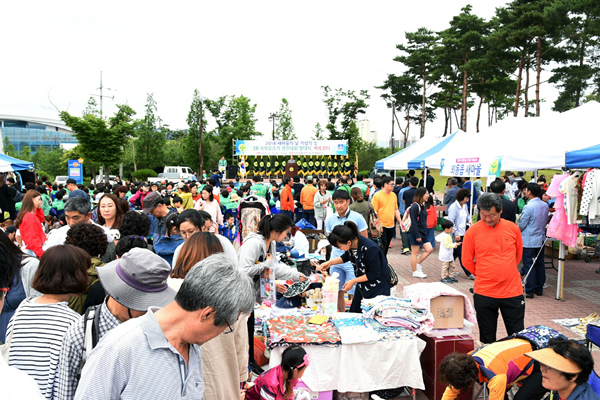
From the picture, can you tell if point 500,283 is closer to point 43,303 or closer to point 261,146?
point 43,303

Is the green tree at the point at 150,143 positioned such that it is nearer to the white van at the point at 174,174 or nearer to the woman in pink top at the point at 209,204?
the white van at the point at 174,174

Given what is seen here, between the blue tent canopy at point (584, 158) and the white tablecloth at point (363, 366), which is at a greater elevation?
the blue tent canopy at point (584, 158)

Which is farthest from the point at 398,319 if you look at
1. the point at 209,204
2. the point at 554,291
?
the point at 209,204

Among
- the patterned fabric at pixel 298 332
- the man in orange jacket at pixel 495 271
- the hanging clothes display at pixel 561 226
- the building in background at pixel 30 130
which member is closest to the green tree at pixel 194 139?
the hanging clothes display at pixel 561 226

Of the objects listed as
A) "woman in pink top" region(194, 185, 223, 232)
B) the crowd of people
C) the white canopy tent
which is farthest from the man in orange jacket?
the white canopy tent

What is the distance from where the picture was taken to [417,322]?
147 inches

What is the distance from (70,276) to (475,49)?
108 feet

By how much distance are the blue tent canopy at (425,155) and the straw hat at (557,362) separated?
404 inches

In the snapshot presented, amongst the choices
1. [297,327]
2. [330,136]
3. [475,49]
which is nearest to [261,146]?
[330,136]

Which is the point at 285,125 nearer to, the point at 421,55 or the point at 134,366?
the point at 421,55

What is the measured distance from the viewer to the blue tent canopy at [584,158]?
17.4ft

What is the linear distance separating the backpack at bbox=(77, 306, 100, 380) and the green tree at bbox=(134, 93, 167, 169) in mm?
39956

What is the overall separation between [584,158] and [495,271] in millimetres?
2823

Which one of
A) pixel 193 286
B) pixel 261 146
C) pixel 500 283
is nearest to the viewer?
pixel 193 286
